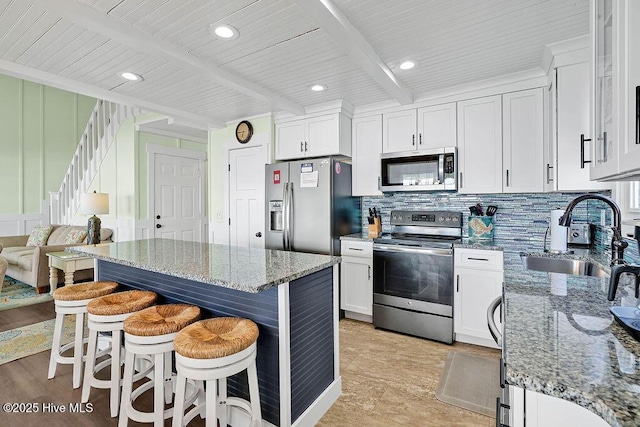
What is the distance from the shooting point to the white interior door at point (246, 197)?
4.02m

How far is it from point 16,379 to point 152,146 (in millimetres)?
3515

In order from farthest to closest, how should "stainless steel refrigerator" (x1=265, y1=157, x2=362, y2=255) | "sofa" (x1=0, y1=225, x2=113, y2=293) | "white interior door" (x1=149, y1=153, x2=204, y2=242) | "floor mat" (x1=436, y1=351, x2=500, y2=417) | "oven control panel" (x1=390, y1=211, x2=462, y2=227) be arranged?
"white interior door" (x1=149, y1=153, x2=204, y2=242) → "sofa" (x1=0, y1=225, x2=113, y2=293) → "stainless steel refrigerator" (x1=265, y1=157, x2=362, y2=255) → "oven control panel" (x1=390, y1=211, x2=462, y2=227) → "floor mat" (x1=436, y1=351, x2=500, y2=417)

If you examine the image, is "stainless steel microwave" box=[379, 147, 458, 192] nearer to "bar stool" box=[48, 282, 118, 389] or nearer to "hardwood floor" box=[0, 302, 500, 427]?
"hardwood floor" box=[0, 302, 500, 427]

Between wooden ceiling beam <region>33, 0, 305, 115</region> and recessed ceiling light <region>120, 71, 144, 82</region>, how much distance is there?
611mm

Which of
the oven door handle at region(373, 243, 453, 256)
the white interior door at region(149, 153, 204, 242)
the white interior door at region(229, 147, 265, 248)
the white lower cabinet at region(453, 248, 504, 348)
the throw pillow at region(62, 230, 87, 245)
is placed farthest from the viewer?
the white interior door at region(149, 153, 204, 242)

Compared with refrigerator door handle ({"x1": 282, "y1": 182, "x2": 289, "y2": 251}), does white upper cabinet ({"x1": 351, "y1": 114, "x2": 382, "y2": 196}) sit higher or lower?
higher

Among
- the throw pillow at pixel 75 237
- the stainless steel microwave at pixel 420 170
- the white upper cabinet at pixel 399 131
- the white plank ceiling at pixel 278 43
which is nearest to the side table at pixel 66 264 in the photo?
the throw pillow at pixel 75 237

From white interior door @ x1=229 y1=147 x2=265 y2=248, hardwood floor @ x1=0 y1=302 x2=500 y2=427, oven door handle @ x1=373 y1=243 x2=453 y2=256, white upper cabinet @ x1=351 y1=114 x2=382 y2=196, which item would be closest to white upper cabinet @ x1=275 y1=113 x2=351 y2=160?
white upper cabinet @ x1=351 y1=114 x2=382 y2=196

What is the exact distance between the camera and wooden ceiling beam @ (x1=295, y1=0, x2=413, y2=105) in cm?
174

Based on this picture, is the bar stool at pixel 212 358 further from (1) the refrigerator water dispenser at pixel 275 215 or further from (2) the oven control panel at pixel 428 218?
(2) the oven control panel at pixel 428 218

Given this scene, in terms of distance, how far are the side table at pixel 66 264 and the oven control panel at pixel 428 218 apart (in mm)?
3874

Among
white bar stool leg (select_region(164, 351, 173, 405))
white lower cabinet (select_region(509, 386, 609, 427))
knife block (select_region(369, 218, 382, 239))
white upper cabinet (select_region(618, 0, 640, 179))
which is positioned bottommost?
white bar stool leg (select_region(164, 351, 173, 405))

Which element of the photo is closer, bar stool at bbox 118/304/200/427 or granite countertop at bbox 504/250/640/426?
granite countertop at bbox 504/250/640/426

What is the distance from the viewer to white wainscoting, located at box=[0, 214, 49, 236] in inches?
219
